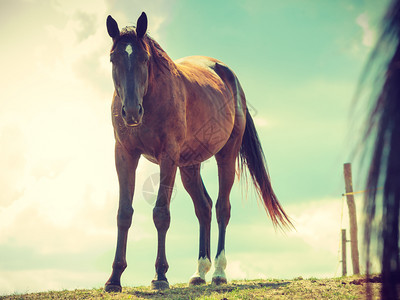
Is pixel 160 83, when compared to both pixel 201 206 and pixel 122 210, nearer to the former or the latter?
pixel 122 210

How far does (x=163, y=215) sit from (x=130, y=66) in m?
1.76

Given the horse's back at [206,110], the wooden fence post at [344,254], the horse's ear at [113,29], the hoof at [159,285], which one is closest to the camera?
the horse's ear at [113,29]

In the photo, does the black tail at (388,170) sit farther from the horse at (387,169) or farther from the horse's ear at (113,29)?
the horse's ear at (113,29)

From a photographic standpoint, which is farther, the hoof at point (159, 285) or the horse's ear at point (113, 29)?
the hoof at point (159, 285)

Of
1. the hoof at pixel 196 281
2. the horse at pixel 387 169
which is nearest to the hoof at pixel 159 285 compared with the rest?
the hoof at pixel 196 281

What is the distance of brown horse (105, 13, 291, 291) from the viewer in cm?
506

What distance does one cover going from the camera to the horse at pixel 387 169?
1.08m

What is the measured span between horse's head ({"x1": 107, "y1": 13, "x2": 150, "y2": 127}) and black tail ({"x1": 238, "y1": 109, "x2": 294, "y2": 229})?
9.91 ft

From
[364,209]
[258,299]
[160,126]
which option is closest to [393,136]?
[364,209]

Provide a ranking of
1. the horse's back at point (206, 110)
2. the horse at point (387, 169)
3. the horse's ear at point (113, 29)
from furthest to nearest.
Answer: the horse's back at point (206, 110), the horse's ear at point (113, 29), the horse at point (387, 169)

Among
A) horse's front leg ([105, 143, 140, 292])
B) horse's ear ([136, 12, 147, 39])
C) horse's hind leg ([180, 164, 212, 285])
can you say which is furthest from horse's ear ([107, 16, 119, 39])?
horse's hind leg ([180, 164, 212, 285])

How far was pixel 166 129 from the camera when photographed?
5387 mm

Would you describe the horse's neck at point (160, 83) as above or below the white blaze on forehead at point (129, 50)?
below

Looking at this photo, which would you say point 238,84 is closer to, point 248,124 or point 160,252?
point 248,124
